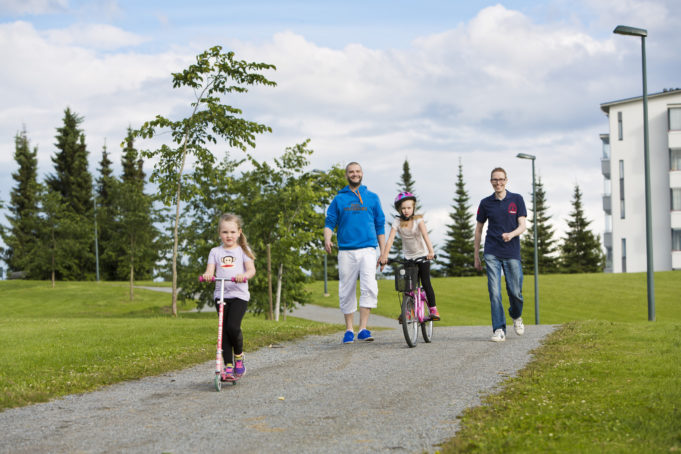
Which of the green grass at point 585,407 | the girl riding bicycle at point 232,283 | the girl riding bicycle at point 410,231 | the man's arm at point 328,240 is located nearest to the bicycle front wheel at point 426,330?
the girl riding bicycle at point 410,231

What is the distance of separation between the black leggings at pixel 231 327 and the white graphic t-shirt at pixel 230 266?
0.24 ft

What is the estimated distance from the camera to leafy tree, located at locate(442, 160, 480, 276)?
79.0 metres

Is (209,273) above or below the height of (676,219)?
below

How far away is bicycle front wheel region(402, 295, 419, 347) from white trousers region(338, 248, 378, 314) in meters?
0.43

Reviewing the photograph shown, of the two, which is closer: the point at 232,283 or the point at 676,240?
the point at 232,283

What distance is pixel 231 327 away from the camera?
23.2ft

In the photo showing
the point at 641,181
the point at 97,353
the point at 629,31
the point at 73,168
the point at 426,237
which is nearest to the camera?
the point at 97,353

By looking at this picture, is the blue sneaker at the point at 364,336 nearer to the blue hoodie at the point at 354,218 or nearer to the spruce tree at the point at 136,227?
the blue hoodie at the point at 354,218

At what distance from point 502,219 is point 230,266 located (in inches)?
172

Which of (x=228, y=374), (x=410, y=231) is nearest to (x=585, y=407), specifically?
(x=228, y=374)

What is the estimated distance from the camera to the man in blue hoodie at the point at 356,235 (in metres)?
9.71

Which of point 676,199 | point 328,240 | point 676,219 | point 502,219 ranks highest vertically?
point 676,199

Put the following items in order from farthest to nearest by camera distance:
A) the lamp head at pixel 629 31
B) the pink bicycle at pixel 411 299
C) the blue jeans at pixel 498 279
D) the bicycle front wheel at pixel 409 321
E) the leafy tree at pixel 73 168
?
1. the leafy tree at pixel 73 168
2. the lamp head at pixel 629 31
3. the blue jeans at pixel 498 279
4. the pink bicycle at pixel 411 299
5. the bicycle front wheel at pixel 409 321

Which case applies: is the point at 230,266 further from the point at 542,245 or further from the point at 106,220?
the point at 542,245
